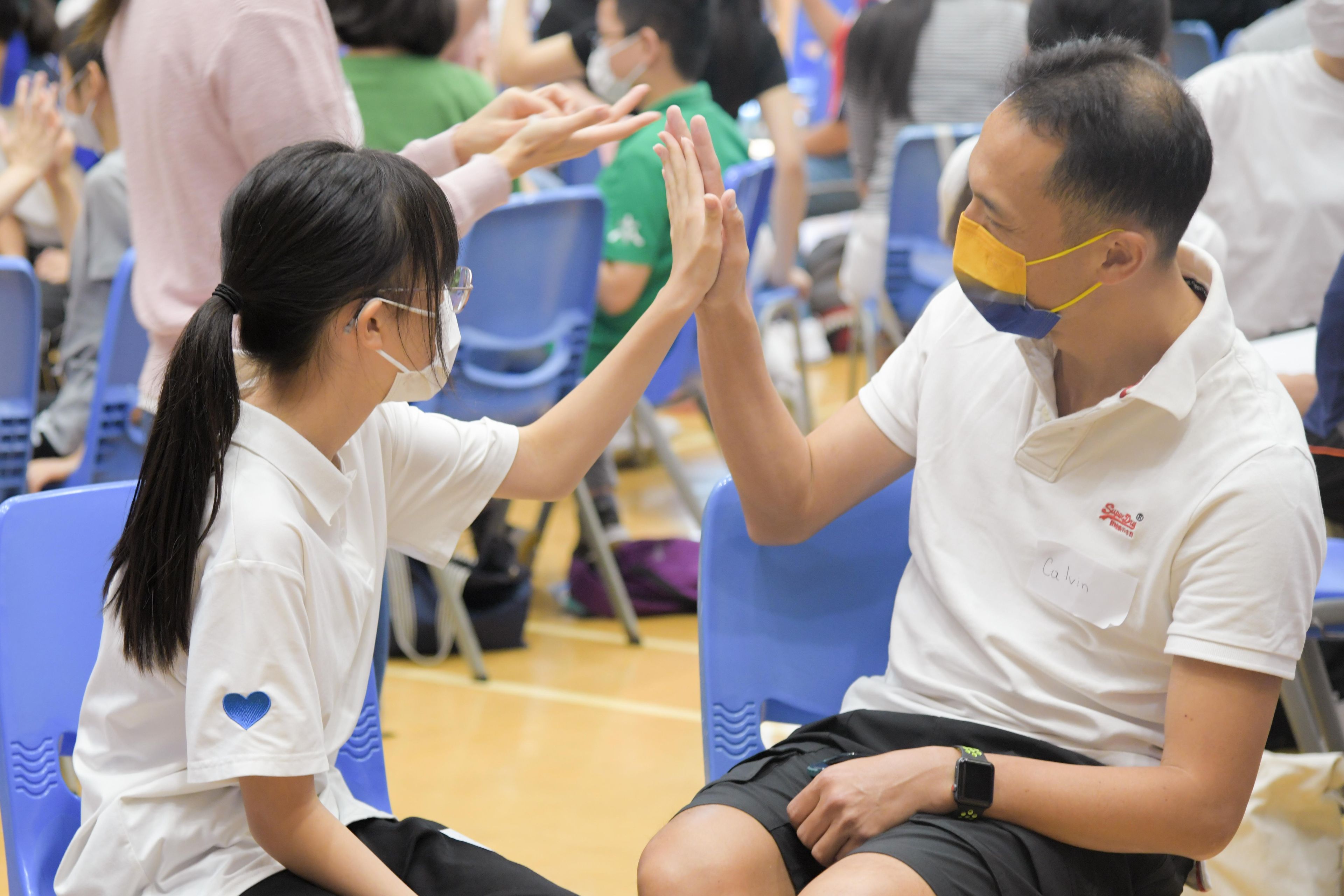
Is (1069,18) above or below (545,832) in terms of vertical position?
above

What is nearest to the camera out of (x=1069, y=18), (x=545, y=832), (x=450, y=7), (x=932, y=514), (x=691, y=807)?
(x=691, y=807)

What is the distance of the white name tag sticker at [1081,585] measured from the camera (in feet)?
4.25

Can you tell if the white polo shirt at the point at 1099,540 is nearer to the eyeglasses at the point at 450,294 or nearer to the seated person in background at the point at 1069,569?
the seated person in background at the point at 1069,569

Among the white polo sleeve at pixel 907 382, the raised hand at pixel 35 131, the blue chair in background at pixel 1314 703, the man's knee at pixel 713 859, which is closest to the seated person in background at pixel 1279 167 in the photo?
the blue chair in background at pixel 1314 703

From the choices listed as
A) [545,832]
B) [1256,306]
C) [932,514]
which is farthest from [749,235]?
[932,514]

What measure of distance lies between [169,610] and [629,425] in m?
3.33

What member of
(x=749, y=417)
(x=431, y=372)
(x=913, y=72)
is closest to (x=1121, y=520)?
(x=749, y=417)

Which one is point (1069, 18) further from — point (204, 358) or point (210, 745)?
point (210, 745)

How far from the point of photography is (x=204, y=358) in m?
1.19

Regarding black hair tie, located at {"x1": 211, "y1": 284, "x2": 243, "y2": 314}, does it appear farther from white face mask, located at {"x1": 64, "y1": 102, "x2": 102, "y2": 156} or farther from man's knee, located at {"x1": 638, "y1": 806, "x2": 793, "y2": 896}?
white face mask, located at {"x1": 64, "y1": 102, "x2": 102, "y2": 156}

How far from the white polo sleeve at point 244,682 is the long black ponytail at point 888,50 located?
10.8 ft

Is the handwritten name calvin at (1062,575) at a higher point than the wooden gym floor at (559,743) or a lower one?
A: higher

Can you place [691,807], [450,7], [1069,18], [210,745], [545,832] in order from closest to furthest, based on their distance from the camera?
1. [210,745]
2. [691,807]
3. [545,832]
4. [1069,18]
5. [450,7]

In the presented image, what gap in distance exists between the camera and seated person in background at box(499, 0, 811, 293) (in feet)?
12.8
